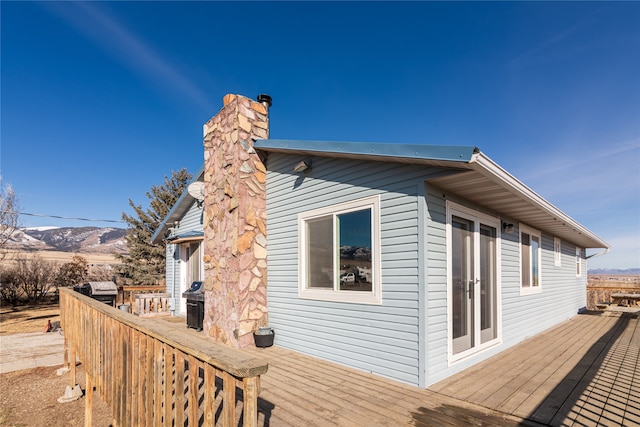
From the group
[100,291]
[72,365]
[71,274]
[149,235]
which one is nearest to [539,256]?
[72,365]

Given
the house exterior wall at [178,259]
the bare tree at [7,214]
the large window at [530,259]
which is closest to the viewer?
the large window at [530,259]

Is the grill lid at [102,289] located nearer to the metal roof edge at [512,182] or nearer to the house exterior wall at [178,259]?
the house exterior wall at [178,259]

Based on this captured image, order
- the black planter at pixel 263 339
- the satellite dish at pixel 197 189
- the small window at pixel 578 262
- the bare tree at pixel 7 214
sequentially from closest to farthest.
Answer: the black planter at pixel 263 339, the satellite dish at pixel 197 189, the small window at pixel 578 262, the bare tree at pixel 7 214

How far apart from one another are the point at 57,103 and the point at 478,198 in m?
15.4

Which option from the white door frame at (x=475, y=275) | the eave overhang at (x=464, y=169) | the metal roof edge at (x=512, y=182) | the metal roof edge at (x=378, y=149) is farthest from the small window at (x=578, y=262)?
the metal roof edge at (x=378, y=149)

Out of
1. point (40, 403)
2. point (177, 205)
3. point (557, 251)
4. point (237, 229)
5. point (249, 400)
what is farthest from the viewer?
point (177, 205)

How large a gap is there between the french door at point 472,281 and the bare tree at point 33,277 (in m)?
17.4

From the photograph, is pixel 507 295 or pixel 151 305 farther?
pixel 151 305

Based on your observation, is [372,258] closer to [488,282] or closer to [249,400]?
[488,282]

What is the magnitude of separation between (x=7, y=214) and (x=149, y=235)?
803 centimetres

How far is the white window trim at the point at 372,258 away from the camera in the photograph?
420 centimetres

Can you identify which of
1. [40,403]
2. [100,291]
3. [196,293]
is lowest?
[40,403]

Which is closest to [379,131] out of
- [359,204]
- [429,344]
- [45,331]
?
[359,204]

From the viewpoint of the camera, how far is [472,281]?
477 centimetres
